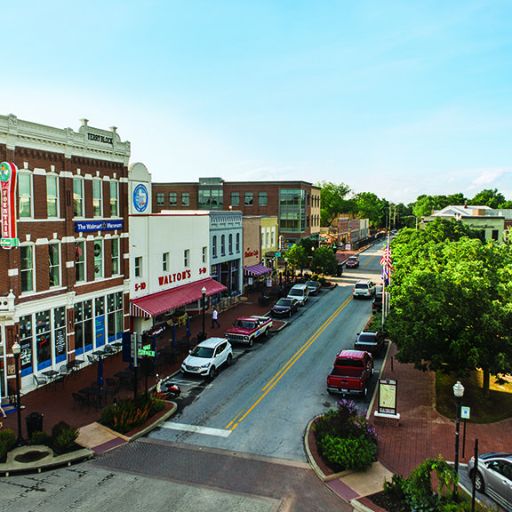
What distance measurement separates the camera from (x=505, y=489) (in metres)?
14.5

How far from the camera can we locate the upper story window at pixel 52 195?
83.9ft

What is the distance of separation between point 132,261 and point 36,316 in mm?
8531

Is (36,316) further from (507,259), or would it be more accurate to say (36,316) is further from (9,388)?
(507,259)

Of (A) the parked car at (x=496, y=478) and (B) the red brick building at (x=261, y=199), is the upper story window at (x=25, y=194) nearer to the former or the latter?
(A) the parked car at (x=496, y=478)

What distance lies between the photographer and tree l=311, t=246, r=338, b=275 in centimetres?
6266

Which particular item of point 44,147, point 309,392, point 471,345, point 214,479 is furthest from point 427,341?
point 44,147

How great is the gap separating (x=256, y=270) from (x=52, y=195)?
30.8m

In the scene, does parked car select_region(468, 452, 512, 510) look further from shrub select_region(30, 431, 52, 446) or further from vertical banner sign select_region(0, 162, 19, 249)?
vertical banner sign select_region(0, 162, 19, 249)

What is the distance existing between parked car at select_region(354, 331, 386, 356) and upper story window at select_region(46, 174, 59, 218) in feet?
61.3

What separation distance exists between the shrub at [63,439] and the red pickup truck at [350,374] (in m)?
11.4

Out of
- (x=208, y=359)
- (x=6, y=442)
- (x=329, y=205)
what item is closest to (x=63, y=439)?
(x=6, y=442)

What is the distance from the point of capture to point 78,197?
2789 centimetres

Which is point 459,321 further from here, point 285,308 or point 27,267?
point 285,308

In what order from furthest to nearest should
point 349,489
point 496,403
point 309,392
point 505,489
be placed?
point 309,392
point 496,403
point 349,489
point 505,489
